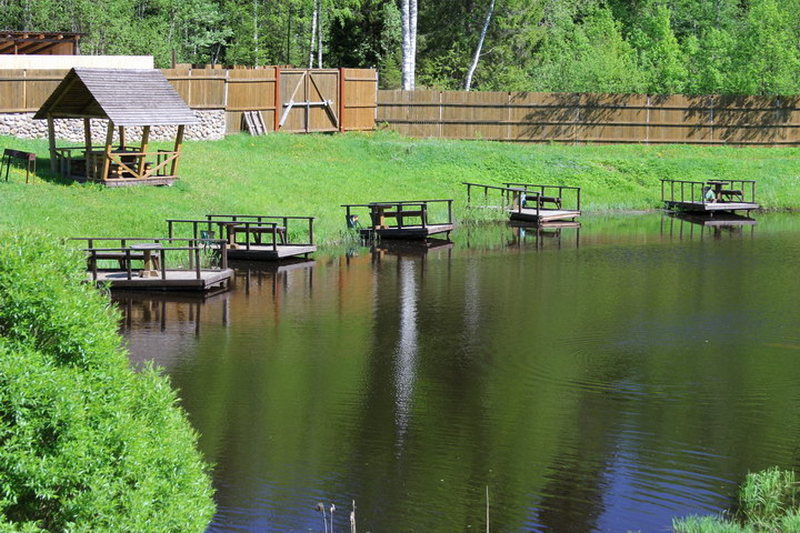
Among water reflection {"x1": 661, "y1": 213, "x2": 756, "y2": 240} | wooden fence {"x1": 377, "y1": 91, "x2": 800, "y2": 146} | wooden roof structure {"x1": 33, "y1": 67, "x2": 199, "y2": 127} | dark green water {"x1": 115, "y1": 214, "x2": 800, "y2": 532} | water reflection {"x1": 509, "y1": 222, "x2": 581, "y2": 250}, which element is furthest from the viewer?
wooden fence {"x1": 377, "y1": 91, "x2": 800, "y2": 146}

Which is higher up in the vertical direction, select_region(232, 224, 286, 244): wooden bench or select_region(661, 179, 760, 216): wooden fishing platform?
select_region(661, 179, 760, 216): wooden fishing platform

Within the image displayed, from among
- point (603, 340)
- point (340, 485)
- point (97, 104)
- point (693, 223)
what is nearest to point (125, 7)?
point (97, 104)

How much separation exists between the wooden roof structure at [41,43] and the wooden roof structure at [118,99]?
1358 centimetres

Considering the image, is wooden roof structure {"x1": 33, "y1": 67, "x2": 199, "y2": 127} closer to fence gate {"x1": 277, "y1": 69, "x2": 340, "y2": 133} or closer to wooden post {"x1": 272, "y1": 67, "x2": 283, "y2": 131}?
wooden post {"x1": 272, "y1": 67, "x2": 283, "y2": 131}

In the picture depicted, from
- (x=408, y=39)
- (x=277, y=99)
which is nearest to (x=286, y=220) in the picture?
(x=277, y=99)

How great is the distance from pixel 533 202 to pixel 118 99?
16.7 meters

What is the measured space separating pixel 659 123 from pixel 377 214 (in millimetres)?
21503

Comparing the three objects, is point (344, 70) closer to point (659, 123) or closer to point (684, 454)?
point (659, 123)

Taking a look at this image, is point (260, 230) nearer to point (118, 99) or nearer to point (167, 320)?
point (118, 99)

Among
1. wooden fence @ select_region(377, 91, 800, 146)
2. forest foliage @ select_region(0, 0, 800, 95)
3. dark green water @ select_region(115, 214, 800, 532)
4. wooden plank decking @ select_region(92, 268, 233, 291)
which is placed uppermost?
forest foliage @ select_region(0, 0, 800, 95)

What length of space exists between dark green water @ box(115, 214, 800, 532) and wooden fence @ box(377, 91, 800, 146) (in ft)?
69.2

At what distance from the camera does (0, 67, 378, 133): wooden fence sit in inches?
1597

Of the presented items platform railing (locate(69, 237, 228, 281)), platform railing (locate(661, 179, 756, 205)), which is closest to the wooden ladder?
platform railing (locate(661, 179, 756, 205))

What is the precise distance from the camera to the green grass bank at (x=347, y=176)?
106 feet
